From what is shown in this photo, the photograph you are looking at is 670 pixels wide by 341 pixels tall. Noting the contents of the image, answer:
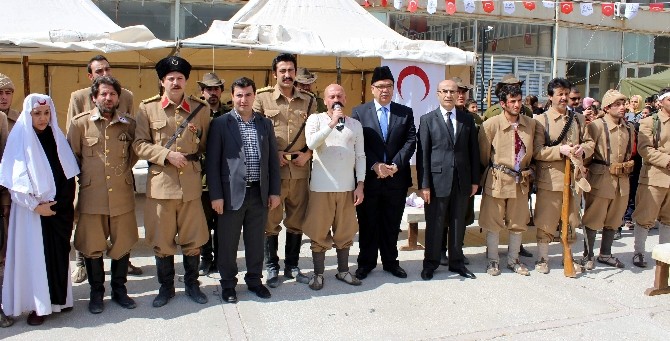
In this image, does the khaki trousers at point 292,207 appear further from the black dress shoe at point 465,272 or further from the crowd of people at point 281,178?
the black dress shoe at point 465,272

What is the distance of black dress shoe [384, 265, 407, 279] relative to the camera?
16.8 feet

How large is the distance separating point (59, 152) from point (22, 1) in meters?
4.58

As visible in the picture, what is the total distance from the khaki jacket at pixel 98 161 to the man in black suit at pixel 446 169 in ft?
8.49

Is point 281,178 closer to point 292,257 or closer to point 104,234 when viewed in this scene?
point 292,257

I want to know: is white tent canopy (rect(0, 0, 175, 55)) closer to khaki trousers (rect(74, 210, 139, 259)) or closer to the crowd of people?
the crowd of people

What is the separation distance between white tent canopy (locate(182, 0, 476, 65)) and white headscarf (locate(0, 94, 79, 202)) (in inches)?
128

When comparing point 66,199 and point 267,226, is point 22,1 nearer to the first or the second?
point 66,199

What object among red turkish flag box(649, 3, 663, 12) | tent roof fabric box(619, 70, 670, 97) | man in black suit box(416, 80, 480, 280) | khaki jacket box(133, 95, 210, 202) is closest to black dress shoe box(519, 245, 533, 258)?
man in black suit box(416, 80, 480, 280)

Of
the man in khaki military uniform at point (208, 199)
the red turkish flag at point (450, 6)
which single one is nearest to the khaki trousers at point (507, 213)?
the man in khaki military uniform at point (208, 199)

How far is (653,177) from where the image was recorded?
5.55 m

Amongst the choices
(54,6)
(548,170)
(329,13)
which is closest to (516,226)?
(548,170)

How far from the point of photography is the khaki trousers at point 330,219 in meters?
4.71

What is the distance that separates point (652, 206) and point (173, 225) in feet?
15.1

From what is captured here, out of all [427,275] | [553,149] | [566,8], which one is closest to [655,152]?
[553,149]
